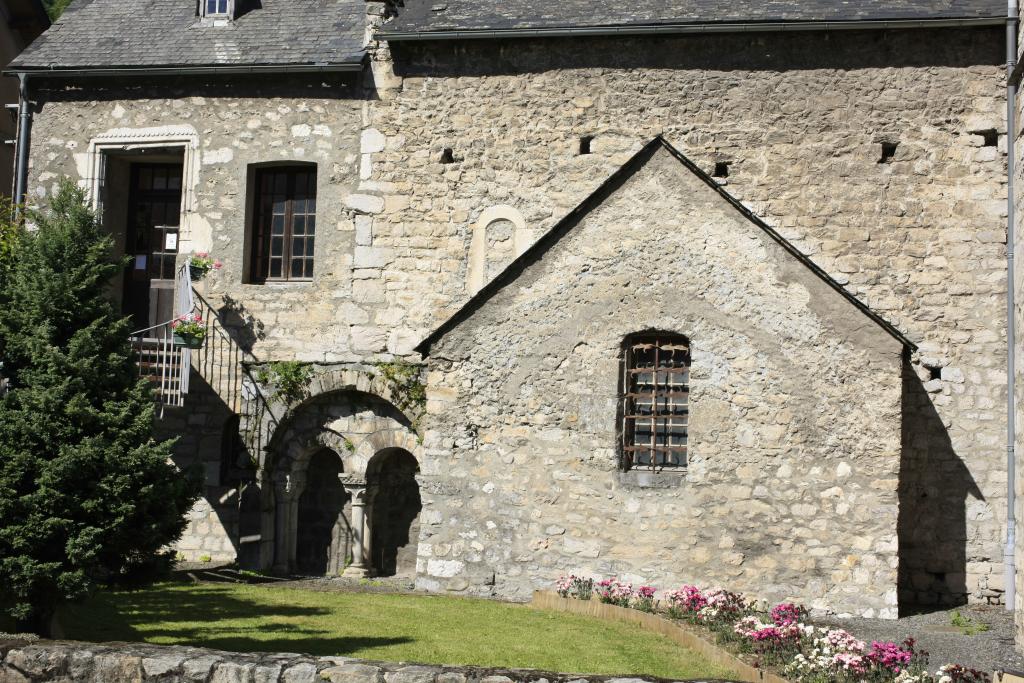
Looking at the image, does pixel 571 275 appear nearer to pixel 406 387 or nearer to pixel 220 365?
pixel 406 387

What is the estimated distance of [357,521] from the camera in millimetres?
15266

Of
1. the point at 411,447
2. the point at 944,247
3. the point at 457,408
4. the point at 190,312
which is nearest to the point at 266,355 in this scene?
the point at 190,312

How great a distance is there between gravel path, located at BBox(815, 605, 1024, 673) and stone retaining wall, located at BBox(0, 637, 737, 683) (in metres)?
5.06

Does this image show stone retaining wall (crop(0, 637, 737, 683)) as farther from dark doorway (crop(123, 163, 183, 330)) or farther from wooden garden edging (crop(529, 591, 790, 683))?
dark doorway (crop(123, 163, 183, 330))

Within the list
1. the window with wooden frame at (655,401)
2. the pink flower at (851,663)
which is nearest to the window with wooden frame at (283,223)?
the window with wooden frame at (655,401)

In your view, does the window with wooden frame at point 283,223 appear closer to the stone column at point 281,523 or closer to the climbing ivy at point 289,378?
the climbing ivy at point 289,378

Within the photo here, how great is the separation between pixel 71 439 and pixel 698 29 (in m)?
8.61

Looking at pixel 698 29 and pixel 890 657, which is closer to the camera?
pixel 890 657

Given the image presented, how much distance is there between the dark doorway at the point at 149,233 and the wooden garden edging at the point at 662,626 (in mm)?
7253

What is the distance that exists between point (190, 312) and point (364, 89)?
354 cm

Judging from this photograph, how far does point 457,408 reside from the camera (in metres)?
13.4

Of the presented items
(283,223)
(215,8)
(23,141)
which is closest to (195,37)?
(215,8)

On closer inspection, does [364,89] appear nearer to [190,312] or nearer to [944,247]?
[190,312]

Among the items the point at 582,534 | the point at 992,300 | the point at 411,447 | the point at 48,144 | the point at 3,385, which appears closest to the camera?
the point at 3,385
